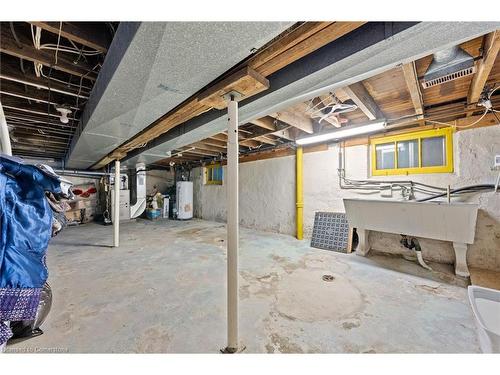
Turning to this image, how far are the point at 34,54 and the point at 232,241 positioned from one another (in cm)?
191

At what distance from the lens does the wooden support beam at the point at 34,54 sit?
1.25 meters

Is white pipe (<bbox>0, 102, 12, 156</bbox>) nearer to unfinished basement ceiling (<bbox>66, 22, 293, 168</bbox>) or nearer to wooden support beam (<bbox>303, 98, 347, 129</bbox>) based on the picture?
unfinished basement ceiling (<bbox>66, 22, 293, 168</bbox>)

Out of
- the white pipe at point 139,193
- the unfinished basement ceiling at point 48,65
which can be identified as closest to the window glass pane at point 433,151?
the unfinished basement ceiling at point 48,65

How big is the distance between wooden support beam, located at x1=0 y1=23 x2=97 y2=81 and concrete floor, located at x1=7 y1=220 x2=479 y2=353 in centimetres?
197

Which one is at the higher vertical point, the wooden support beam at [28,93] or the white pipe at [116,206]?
the wooden support beam at [28,93]

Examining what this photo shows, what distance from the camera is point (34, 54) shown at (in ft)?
4.44

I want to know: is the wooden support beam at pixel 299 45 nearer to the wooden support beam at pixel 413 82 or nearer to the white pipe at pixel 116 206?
the wooden support beam at pixel 413 82

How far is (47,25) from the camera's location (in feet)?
3.59

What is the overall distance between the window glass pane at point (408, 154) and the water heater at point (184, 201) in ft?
18.8

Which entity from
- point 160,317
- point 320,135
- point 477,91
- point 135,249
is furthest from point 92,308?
point 477,91

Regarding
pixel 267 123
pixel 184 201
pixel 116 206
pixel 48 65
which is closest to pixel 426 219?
pixel 267 123

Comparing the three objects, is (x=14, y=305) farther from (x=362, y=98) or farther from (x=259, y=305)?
(x=362, y=98)

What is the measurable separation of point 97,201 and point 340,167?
7.40 meters
